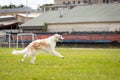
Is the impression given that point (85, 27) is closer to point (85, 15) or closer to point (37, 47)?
point (85, 15)

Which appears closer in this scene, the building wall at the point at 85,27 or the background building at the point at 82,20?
the building wall at the point at 85,27

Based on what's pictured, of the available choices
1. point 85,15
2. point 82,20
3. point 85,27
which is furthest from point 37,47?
point 85,15

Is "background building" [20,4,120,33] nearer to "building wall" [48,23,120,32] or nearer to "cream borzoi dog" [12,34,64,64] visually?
"building wall" [48,23,120,32]

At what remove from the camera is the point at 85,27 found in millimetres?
72375

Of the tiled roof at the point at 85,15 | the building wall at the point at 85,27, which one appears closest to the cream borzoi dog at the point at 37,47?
the building wall at the point at 85,27

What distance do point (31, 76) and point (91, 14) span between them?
200ft

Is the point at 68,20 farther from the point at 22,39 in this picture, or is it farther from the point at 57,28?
the point at 22,39

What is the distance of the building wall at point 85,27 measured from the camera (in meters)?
69.3

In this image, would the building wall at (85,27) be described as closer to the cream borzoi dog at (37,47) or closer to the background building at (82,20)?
the background building at (82,20)

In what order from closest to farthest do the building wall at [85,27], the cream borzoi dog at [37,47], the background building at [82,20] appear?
the cream borzoi dog at [37,47] < the building wall at [85,27] < the background building at [82,20]

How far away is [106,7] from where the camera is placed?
254 feet

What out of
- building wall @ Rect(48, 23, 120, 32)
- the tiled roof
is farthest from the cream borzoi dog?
the tiled roof

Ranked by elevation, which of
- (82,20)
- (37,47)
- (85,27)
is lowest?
(85,27)

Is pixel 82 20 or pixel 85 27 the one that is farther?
pixel 82 20
